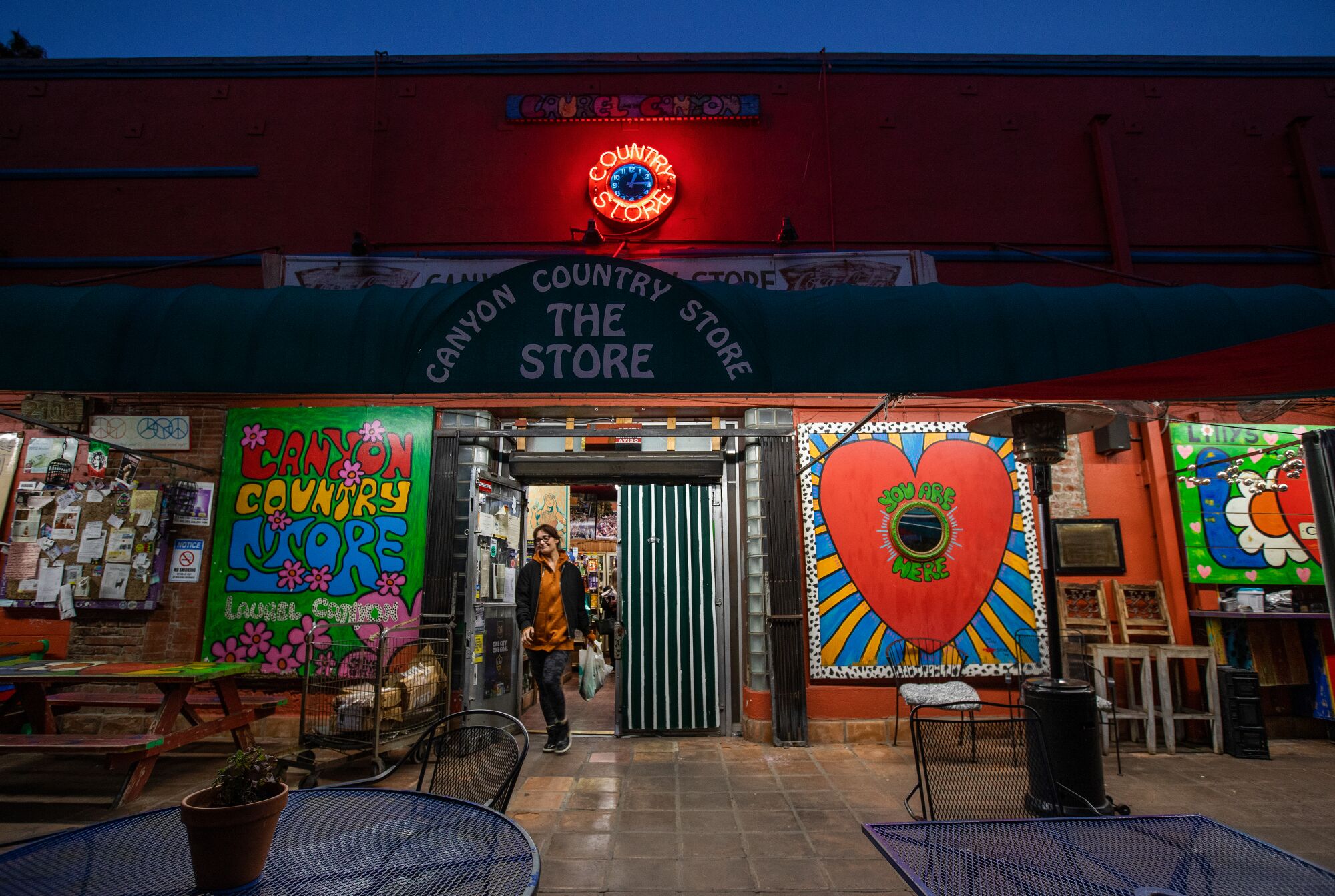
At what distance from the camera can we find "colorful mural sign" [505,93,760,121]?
6.98 meters

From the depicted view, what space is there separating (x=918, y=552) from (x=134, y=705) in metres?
6.89

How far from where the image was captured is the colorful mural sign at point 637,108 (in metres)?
6.98

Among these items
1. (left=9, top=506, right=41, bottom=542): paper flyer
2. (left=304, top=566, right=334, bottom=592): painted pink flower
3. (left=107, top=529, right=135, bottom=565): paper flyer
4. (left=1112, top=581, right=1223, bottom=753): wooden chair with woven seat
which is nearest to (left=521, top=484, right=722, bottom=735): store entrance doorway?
(left=304, top=566, right=334, bottom=592): painted pink flower

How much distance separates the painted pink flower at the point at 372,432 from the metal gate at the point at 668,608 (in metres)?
2.54

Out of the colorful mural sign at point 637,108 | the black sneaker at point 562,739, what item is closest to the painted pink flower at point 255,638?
the black sneaker at point 562,739

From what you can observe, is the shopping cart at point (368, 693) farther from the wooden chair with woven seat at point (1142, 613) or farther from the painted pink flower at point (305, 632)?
the wooden chair with woven seat at point (1142, 613)

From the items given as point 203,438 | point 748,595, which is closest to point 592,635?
point 748,595

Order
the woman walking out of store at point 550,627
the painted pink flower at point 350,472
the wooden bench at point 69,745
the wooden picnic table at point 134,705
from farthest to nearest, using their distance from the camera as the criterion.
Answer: the painted pink flower at point 350,472, the woman walking out of store at point 550,627, the wooden picnic table at point 134,705, the wooden bench at point 69,745

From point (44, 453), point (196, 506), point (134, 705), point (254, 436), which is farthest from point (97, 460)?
point (134, 705)

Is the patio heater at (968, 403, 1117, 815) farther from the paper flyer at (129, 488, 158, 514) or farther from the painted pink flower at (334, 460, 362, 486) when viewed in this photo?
the paper flyer at (129, 488, 158, 514)

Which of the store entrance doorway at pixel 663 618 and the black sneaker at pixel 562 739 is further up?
the store entrance doorway at pixel 663 618

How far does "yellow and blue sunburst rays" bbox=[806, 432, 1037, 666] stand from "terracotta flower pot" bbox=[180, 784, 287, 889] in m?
5.32

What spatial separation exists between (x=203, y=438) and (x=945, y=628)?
7717 millimetres

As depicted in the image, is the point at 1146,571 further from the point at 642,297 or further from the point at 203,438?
the point at 203,438
